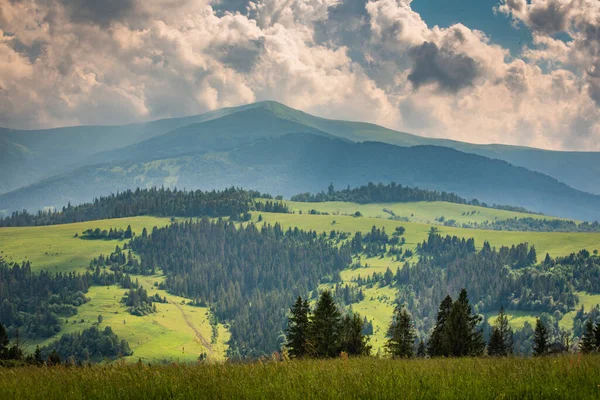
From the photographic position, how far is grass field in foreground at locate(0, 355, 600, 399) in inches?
521

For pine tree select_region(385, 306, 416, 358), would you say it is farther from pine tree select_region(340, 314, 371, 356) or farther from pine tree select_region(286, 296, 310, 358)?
pine tree select_region(286, 296, 310, 358)

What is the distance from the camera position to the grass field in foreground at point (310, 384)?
1323 cm

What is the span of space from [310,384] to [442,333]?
53.3m

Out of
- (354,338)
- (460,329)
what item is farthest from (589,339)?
(354,338)

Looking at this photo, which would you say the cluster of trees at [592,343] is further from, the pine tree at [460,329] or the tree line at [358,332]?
the pine tree at [460,329]

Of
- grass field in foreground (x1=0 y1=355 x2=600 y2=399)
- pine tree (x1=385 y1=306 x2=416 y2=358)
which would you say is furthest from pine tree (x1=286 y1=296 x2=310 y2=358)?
grass field in foreground (x1=0 y1=355 x2=600 y2=399)

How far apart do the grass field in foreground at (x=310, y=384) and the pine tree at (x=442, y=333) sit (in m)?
45.7

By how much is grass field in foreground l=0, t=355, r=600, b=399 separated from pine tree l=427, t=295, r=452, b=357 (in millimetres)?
45734

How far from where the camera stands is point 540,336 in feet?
297

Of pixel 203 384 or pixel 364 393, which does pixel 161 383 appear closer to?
pixel 203 384

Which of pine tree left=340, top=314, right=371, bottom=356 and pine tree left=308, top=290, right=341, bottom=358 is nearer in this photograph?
pine tree left=308, top=290, right=341, bottom=358

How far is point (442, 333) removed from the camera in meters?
64.5

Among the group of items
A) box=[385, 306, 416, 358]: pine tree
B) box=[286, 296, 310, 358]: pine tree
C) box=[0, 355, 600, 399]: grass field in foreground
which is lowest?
box=[385, 306, 416, 358]: pine tree

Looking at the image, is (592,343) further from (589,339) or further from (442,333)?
(442,333)
